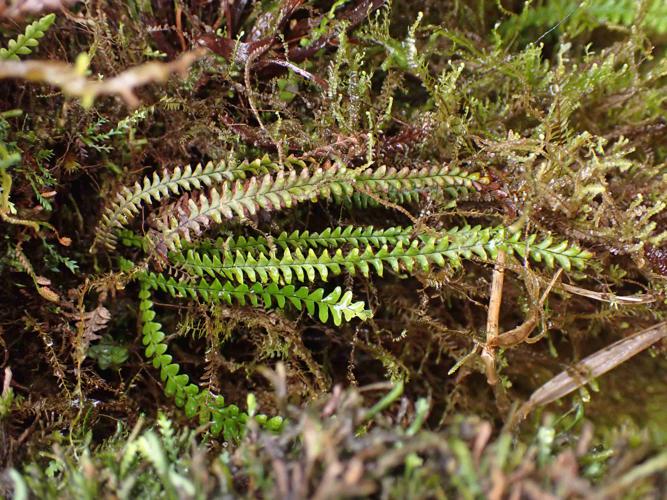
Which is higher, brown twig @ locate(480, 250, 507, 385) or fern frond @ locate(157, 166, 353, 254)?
fern frond @ locate(157, 166, 353, 254)

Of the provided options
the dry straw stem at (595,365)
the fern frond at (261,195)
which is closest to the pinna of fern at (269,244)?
the fern frond at (261,195)

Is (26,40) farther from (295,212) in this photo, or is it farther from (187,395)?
(187,395)

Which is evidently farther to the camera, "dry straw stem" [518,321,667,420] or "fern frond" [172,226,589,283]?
"dry straw stem" [518,321,667,420]

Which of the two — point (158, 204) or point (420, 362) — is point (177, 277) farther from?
point (420, 362)

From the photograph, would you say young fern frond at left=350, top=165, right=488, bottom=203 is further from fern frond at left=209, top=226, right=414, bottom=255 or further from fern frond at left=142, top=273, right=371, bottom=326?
fern frond at left=142, top=273, right=371, bottom=326

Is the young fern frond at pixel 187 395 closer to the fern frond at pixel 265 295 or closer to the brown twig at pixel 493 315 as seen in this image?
the fern frond at pixel 265 295

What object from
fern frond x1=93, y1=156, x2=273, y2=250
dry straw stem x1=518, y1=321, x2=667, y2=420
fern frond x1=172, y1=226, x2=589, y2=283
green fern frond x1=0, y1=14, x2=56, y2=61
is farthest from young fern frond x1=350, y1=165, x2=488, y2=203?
green fern frond x1=0, y1=14, x2=56, y2=61

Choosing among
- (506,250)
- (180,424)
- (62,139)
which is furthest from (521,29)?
(180,424)

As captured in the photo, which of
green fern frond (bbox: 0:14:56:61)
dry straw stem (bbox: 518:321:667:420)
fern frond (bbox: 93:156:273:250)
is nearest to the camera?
green fern frond (bbox: 0:14:56:61)
